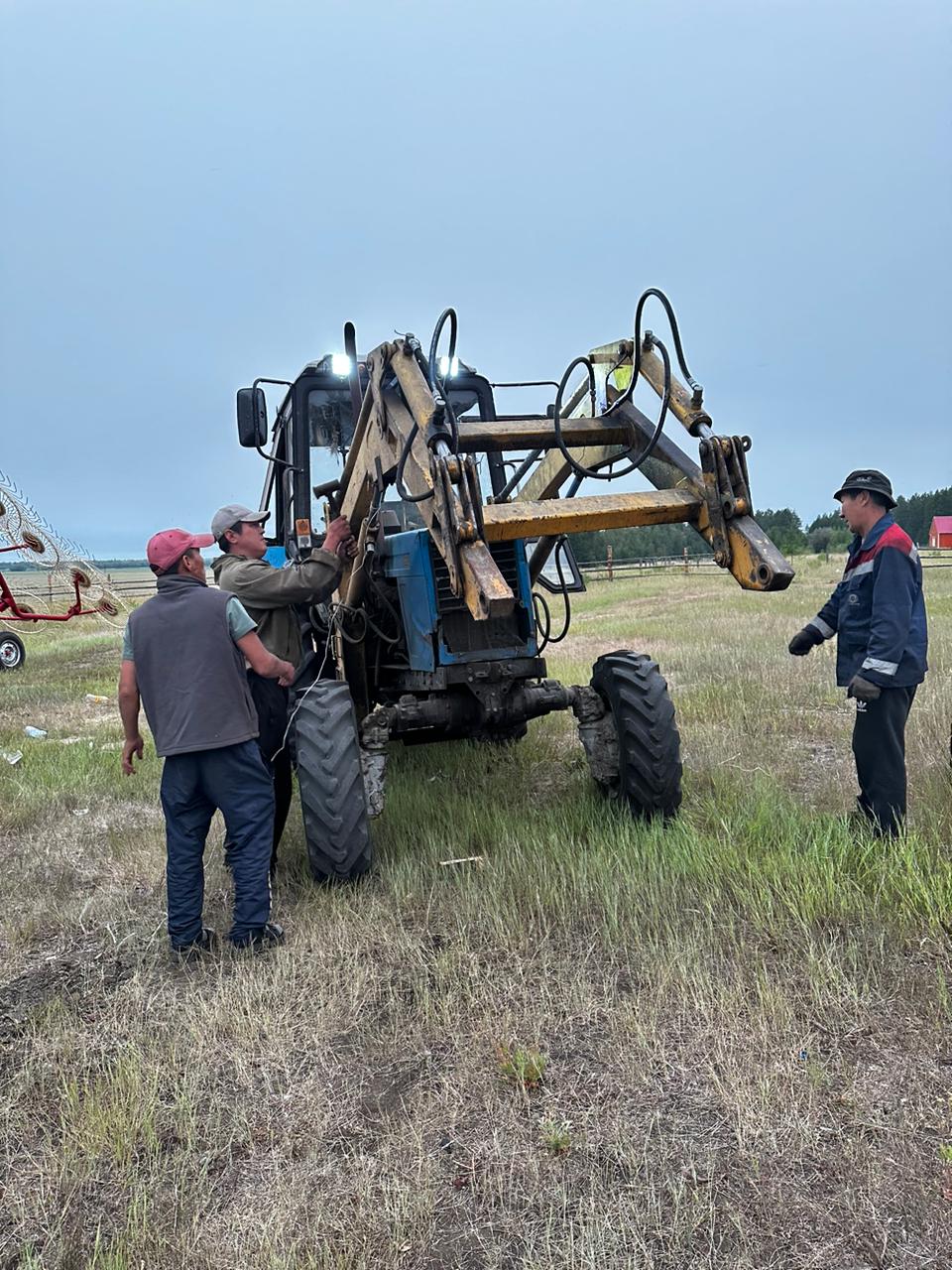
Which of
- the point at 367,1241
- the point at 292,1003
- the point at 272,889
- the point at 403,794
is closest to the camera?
the point at 367,1241

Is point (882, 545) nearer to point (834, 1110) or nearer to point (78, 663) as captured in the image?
point (834, 1110)

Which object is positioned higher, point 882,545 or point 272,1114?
point 882,545

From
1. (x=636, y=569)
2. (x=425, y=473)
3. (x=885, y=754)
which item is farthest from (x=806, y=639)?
(x=636, y=569)

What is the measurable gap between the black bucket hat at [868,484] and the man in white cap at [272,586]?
7.94ft

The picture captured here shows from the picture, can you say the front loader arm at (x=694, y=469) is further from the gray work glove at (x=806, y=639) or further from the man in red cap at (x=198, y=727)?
the man in red cap at (x=198, y=727)

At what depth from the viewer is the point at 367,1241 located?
2113 millimetres

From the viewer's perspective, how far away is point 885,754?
4012 millimetres

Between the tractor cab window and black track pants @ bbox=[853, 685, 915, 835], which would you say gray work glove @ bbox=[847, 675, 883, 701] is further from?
the tractor cab window

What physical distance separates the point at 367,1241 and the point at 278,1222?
0.77 feet

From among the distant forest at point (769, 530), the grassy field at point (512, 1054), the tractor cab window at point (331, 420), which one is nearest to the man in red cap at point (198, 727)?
the grassy field at point (512, 1054)

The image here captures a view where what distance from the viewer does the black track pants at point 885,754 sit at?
3.99m

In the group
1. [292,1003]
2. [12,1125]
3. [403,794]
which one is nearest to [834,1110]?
[292,1003]

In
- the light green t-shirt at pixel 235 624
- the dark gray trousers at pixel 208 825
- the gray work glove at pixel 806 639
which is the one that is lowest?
the dark gray trousers at pixel 208 825

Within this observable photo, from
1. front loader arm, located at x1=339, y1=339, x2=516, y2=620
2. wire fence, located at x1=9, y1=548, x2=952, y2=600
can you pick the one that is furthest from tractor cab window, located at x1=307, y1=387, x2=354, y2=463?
wire fence, located at x1=9, y1=548, x2=952, y2=600
